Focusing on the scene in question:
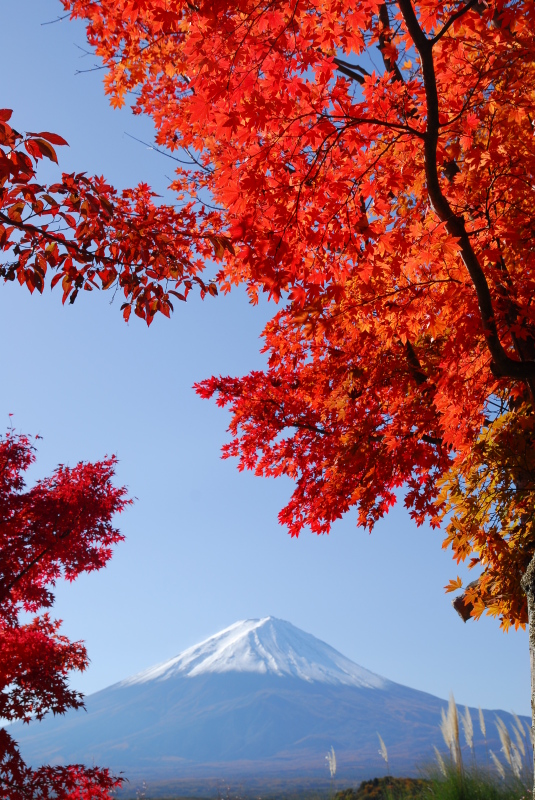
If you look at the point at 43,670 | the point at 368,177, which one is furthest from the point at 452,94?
the point at 43,670

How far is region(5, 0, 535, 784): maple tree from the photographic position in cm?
393

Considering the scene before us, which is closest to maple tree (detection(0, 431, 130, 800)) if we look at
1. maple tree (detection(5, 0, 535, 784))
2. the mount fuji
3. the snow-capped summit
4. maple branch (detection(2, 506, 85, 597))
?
maple branch (detection(2, 506, 85, 597))

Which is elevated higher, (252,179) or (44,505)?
(252,179)

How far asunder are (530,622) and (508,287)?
2571 millimetres

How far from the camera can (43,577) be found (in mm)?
9070

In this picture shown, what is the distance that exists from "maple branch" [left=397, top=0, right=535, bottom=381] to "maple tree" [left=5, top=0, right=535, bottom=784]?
0.03ft

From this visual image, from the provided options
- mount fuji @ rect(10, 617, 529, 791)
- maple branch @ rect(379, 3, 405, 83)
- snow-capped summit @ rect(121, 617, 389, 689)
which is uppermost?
maple branch @ rect(379, 3, 405, 83)

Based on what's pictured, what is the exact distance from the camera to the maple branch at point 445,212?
136 inches

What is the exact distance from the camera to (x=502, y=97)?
4734mm

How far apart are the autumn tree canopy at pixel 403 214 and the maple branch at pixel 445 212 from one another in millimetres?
10

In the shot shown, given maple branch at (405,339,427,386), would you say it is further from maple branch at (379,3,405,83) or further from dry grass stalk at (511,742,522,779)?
dry grass stalk at (511,742,522,779)

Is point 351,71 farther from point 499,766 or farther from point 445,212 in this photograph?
point 499,766

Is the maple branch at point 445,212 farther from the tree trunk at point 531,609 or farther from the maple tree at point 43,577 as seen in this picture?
the maple tree at point 43,577

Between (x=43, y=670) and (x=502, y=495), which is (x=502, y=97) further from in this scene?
(x=43, y=670)
